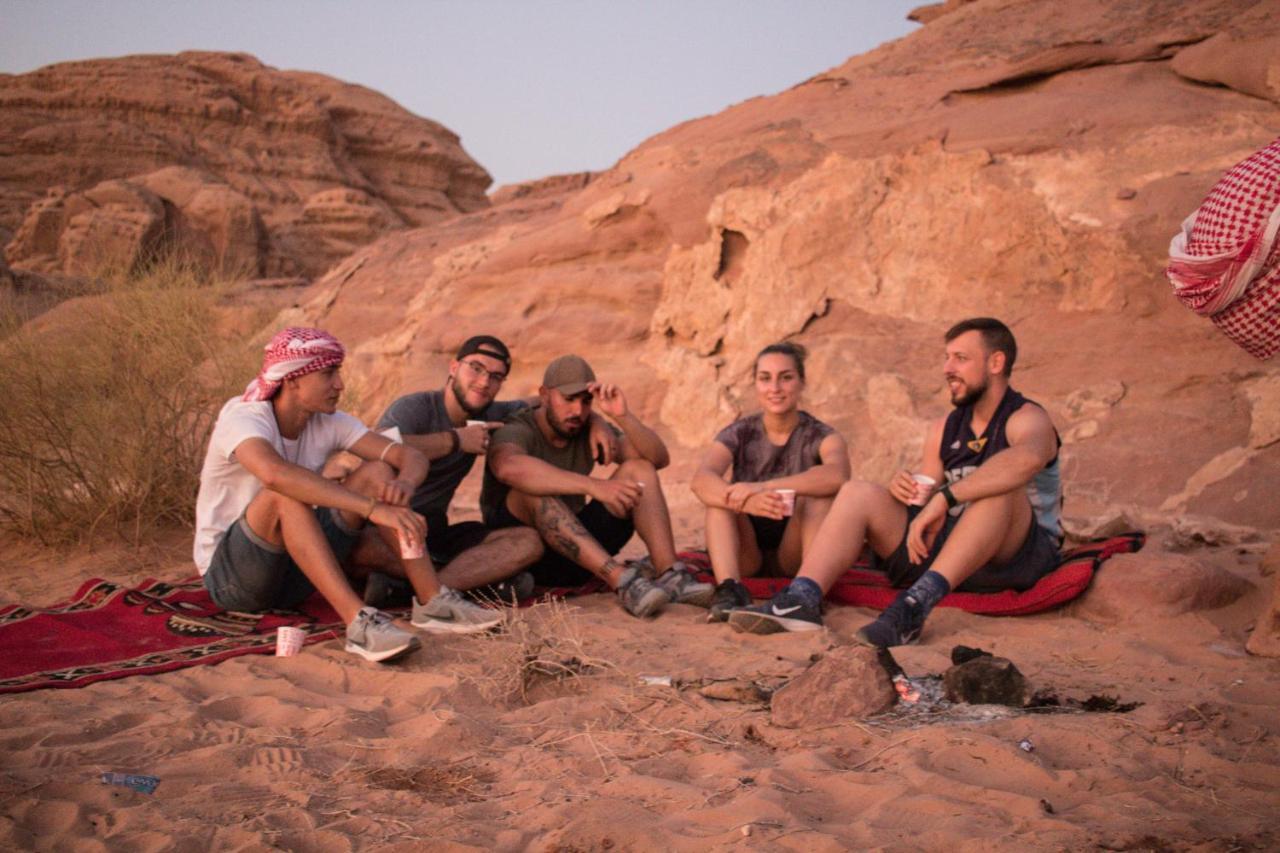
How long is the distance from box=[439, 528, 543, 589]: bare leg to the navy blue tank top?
71.2 inches

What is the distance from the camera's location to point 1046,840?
2020 mm

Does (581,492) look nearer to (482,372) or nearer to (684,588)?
(684,588)

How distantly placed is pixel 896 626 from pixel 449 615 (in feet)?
5.50

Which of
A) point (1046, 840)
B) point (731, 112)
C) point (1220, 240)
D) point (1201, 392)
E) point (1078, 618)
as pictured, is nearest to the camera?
point (1046, 840)

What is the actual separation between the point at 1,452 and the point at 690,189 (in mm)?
5065

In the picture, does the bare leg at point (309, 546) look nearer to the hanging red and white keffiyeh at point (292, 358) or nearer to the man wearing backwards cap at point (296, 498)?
the man wearing backwards cap at point (296, 498)

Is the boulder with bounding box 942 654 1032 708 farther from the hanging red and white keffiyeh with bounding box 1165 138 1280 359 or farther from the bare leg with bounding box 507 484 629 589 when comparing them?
the bare leg with bounding box 507 484 629 589

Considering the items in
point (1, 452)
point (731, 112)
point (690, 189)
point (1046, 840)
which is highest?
point (731, 112)

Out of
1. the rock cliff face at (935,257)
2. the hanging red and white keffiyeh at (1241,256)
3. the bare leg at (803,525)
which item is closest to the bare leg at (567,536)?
the bare leg at (803,525)

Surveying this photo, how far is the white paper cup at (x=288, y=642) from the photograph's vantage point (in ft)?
12.0

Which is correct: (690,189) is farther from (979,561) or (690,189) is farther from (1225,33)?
(979,561)

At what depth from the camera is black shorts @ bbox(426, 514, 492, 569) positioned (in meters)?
4.62

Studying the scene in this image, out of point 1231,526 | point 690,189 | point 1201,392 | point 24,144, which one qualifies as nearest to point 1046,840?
point 1231,526

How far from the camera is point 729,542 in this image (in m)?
4.39
